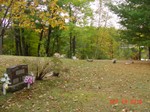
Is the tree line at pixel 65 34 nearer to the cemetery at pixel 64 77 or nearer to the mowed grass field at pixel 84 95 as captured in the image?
the cemetery at pixel 64 77

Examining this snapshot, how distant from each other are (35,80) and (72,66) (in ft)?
9.79

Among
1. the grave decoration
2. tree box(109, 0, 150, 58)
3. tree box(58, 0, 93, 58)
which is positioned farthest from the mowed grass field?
tree box(58, 0, 93, 58)

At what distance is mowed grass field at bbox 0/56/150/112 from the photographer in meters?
5.55

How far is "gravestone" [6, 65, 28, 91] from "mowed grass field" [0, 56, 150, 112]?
6.7 inches

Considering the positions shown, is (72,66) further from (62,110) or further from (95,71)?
(62,110)

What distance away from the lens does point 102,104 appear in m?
5.72

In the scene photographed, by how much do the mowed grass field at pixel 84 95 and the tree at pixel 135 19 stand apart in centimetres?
361

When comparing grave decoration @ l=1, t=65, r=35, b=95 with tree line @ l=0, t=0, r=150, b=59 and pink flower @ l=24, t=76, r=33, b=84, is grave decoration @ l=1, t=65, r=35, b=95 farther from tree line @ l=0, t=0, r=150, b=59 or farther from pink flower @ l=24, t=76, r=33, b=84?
tree line @ l=0, t=0, r=150, b=59

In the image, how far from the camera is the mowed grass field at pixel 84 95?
5.55 metres

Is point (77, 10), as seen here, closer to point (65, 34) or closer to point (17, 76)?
point (65, 34)

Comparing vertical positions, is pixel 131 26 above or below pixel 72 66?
above

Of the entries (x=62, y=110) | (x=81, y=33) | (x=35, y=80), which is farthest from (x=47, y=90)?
(x=81, y=33)
